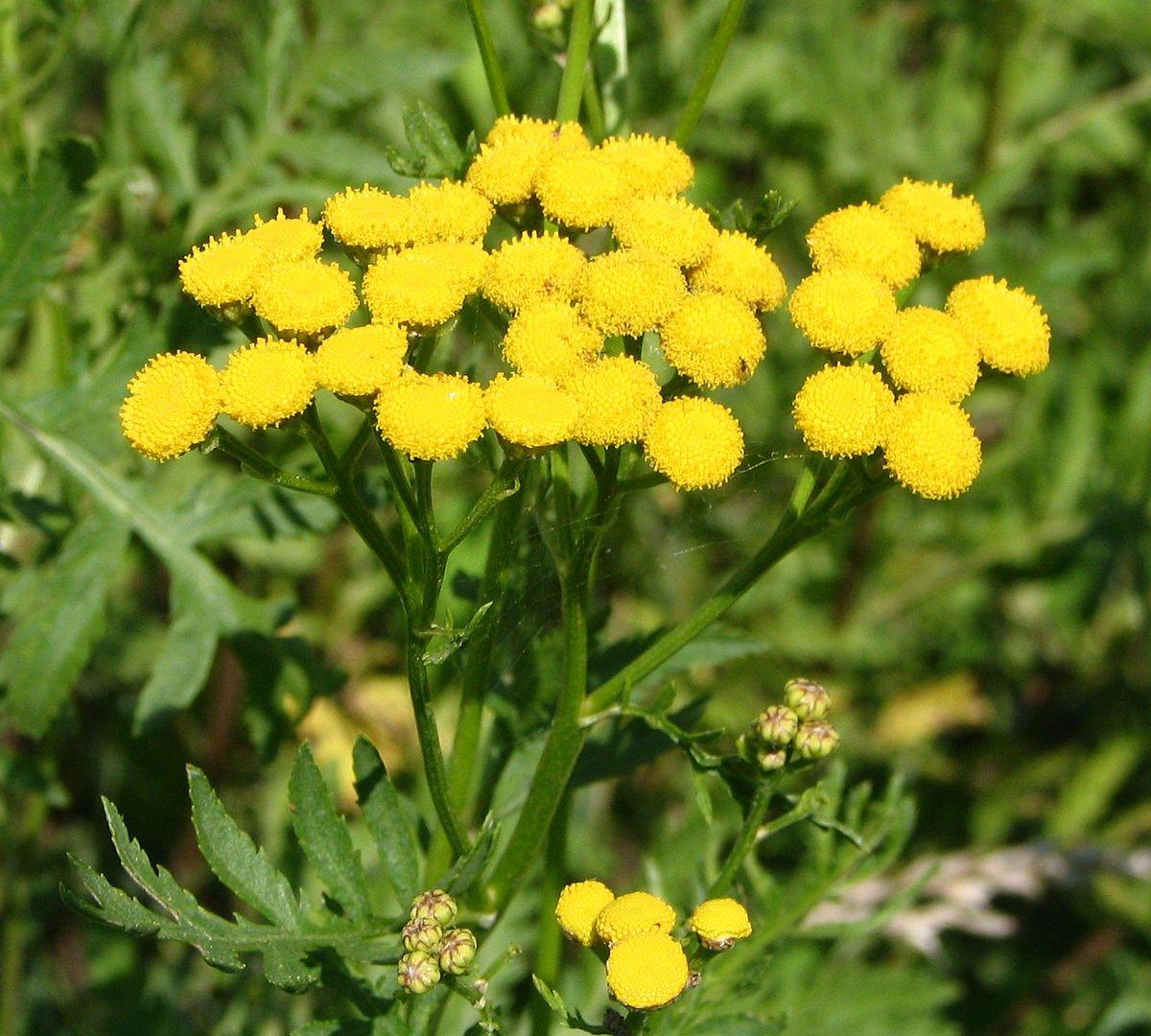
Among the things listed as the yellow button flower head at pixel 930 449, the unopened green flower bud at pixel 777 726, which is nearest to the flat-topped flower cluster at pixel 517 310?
the yellow button flower head at pixel 930 449

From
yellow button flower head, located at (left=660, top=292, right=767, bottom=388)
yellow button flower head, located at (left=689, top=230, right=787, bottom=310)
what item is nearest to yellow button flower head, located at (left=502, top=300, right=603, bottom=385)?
yellow button flower head, located at (left=660, top=292, right=767, bottom=388)

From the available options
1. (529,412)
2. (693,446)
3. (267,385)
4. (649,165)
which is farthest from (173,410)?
(649,165)

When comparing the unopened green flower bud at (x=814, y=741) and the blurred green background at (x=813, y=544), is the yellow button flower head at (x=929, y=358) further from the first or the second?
the blurred green background at (x=813, y=544)

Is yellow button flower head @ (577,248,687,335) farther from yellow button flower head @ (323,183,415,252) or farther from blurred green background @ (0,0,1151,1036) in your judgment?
blurred green background @ (0,0,1151,1036)

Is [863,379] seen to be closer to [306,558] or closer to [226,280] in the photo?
[226,280]

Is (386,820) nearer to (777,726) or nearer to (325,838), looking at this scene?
(325,838)
